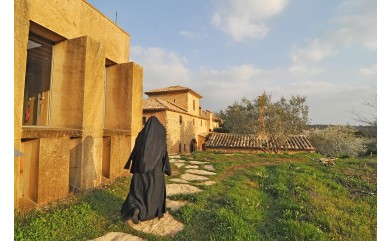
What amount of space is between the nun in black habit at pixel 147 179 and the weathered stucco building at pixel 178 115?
18.0 m

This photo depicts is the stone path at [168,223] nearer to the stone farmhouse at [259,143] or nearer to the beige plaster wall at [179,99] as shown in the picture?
the stone farmhouse at [259,143]

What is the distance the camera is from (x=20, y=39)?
4016 mm

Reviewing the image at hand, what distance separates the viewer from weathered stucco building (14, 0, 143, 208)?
14.6ft

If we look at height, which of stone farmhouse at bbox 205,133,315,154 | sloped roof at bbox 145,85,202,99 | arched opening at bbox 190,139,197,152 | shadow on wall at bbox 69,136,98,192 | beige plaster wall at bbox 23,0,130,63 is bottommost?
arched opening at bbox 190,139,197,152

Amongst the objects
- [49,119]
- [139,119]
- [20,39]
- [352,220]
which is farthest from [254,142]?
[20,39]

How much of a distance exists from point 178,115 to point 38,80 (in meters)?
18.3

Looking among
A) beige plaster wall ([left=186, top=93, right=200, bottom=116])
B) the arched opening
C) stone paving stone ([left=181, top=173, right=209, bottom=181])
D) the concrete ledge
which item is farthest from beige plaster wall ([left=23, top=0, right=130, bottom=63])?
the arched opening

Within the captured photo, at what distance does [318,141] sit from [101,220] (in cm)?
3707

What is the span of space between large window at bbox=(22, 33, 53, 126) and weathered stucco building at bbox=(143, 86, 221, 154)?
14.9m

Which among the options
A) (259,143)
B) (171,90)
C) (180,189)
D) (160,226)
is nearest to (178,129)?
(171,90)

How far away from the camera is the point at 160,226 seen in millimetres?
4090

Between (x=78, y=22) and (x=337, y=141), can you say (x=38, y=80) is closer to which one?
(x=78, y=22)

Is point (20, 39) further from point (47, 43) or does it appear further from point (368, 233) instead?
point (368, 233)

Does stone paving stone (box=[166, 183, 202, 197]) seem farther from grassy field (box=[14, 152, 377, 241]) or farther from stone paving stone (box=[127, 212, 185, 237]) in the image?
stone paving stone (box=[127, 212, 185, 237])
